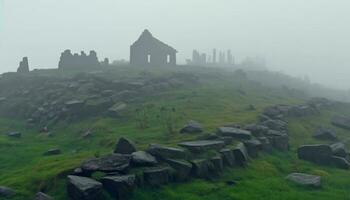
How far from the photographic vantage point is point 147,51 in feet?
277

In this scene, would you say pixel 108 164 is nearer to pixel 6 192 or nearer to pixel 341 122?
pixel 6 192

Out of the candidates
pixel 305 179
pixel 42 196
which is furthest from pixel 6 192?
pixel 305 179

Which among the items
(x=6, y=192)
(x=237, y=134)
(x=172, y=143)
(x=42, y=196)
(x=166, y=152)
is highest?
(x=237, y=134)

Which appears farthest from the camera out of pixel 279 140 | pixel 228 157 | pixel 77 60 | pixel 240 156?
pixel 77 60

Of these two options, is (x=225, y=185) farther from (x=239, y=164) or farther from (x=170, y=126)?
(x=170, y=126)

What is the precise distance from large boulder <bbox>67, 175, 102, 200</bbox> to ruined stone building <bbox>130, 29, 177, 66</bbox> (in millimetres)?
62269

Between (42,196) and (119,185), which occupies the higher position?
(119,185)

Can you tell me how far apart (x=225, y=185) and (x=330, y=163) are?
9.29m

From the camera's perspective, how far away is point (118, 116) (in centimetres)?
4325

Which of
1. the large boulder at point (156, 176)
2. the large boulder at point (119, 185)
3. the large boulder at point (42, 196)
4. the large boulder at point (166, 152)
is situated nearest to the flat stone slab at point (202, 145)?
the large boulder at point (166, 152)

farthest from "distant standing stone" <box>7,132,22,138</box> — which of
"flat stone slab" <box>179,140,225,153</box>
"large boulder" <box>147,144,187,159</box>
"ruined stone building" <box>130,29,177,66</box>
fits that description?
"ruined stone building" <box>130,29,177,66</box>

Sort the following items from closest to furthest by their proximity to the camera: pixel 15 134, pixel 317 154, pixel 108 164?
pixel 108 164 < pixel 317 154 < pixel 15 134

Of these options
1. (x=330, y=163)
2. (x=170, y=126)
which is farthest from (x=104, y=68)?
(x=330, y=163)

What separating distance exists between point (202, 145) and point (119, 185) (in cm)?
705
